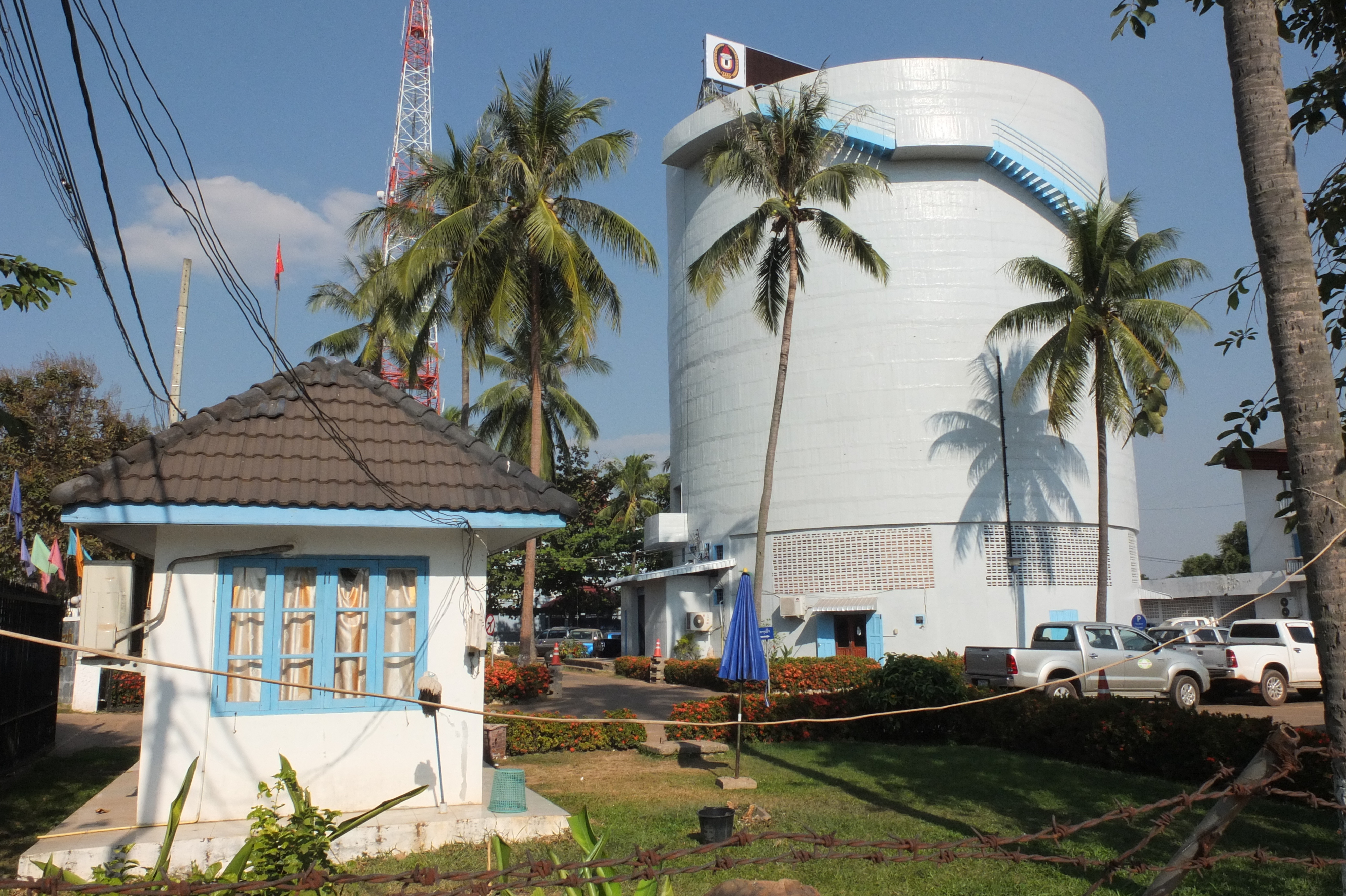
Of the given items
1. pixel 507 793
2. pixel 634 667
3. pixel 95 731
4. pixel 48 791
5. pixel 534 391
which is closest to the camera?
pixel 507 793

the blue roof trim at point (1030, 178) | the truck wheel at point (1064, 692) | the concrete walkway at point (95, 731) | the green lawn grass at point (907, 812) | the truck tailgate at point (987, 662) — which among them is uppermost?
the blue roof trim at point (1030, 178)

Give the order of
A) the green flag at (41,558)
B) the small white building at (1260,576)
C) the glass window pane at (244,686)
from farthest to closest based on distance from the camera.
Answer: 1. the small white building at (1260,576)
2. the green flag at (41,558)
3. the glass window pane at (244,686)

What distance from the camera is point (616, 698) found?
23859 mm

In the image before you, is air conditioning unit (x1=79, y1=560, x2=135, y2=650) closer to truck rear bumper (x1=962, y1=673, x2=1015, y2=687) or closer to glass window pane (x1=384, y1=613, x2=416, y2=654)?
glass window pane (x1=384, y1=613, x2=416, y2=654)

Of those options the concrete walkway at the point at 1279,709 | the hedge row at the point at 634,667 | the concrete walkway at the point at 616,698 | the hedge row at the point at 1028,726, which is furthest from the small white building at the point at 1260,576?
the hedge row at the point at 1028,726

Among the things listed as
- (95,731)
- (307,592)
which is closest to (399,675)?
(307,592)

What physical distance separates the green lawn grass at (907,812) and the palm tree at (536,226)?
8.78 meters

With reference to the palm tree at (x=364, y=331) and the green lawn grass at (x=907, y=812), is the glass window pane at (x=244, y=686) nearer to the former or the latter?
the green lawn grass at (x=907, y=812)

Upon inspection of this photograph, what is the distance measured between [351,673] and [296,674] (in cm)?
46

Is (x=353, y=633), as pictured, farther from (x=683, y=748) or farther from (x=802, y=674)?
(x=802, y=674)

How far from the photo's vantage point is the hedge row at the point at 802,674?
22422mm

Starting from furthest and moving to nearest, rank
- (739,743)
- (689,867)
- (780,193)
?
(780,193) → (739,743) → (689,867)

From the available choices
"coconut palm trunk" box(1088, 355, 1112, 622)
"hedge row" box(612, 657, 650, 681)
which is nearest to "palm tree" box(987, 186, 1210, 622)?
"coconut palm trunk" box(1088, 355, 1112, 622)

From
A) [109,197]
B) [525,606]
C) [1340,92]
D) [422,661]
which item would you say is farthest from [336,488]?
[525,606]
